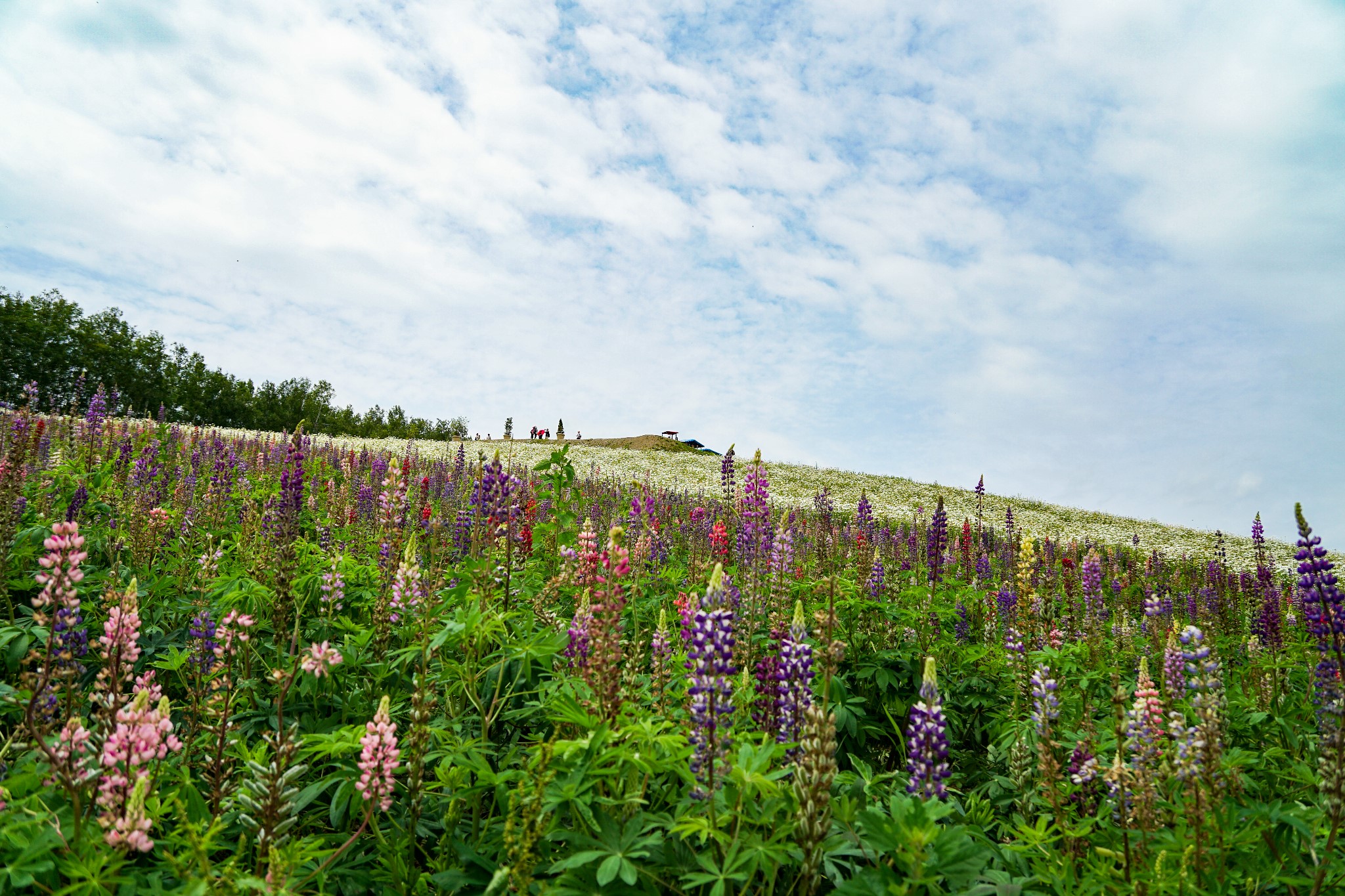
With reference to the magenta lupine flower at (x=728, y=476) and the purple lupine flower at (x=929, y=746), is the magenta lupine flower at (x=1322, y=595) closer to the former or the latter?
the purple lupine flower at (x=929, y=746)

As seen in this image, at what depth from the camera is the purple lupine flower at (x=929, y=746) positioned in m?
2.80

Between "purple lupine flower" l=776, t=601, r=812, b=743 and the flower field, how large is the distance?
20mm

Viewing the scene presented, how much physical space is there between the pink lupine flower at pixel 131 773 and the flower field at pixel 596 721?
2 cm

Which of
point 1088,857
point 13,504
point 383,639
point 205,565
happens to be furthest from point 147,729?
point 13,504

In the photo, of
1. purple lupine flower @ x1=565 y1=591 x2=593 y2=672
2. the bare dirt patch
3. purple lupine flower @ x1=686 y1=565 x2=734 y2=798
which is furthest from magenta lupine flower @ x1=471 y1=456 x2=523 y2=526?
the bare dirt patch

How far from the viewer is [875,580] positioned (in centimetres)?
771

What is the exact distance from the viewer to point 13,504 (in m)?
5.70

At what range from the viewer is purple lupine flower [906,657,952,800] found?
280 cm

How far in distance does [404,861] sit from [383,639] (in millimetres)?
1647

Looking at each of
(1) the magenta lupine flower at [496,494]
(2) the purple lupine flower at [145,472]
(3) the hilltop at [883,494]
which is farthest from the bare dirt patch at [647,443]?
(1) the magenta lupine flower at [496,494]

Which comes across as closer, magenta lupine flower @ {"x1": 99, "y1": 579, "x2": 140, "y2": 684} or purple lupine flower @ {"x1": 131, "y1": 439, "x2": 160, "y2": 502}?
magenta lupine flower @ {"x1": 99, "y1": 579, "x2": 140, "y2": 684}

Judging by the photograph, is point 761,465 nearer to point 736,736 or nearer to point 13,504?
point 736,736

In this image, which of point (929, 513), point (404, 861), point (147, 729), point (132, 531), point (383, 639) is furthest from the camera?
point (929, 513)

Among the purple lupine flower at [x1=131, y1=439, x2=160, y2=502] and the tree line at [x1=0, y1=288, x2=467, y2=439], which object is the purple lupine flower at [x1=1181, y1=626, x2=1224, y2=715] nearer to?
the purple lupine flower at [x1=131, y1=439, x2=160, y2=502]
